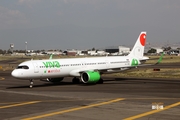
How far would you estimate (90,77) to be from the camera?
126ft

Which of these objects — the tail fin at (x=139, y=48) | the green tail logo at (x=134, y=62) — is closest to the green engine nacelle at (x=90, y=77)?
the green tail logo at (x=134, y=62)

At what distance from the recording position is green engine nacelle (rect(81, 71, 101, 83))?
38.4 m

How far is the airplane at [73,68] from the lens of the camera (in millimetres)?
36094

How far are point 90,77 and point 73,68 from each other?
307cm

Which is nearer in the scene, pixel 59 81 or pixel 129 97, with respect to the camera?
pixel 129 97

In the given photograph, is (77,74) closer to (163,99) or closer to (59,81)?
(59,81)

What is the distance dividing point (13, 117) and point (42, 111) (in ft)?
8.21

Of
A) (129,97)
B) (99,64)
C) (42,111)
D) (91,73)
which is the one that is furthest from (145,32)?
(42,111)

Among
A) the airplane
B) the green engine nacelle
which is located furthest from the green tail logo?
the green engine nacelle

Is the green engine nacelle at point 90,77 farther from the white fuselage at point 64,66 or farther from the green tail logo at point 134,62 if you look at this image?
the green tail logo at point 134,62

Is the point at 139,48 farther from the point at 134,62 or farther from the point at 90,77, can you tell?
the point at 90,77

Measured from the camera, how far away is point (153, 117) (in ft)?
58.8

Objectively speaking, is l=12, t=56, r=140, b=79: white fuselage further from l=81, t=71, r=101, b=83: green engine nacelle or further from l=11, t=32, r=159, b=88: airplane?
l=81, t=71, r=101, b=83: green engine nacelle

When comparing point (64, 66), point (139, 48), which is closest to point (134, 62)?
→ point (139, 48)
